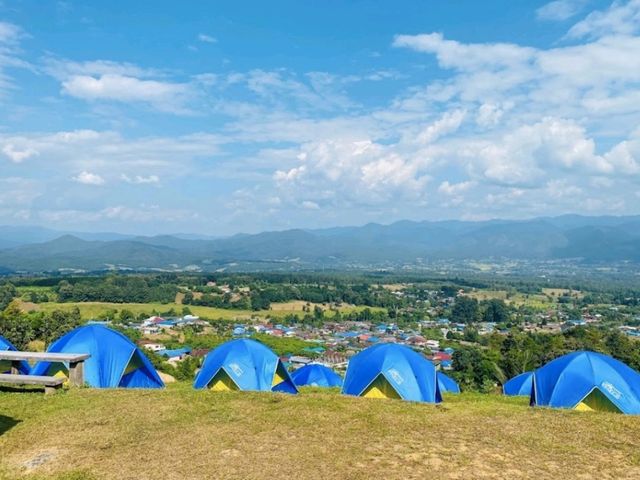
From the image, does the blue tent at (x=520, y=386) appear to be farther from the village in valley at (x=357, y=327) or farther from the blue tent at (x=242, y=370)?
the village in valley at (x=357, y=327)

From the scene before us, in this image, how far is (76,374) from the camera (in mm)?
11539

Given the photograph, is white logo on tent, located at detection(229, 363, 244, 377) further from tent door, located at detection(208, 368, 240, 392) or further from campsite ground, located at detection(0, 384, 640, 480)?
campsite ground, located at detection(0, 384, 640, 480)

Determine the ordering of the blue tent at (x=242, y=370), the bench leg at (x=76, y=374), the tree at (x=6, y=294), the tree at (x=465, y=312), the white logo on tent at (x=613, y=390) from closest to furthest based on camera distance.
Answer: the white logo on tent at (x=613, y=390), the bench leg at (x=76, y=374), the blue tent at (x=242, y=370), the tree at (x=6, y=294), the tree at (x=465, y=312)

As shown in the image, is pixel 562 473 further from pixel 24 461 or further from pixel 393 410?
pixel 24 461

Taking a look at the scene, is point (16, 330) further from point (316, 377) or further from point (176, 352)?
point (316, 377)

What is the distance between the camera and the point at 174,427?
8875 millimetres

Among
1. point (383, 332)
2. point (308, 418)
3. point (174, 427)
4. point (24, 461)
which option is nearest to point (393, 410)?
point (308, 418)

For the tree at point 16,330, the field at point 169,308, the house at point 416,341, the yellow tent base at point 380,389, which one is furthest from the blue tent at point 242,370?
the field at point 169,308

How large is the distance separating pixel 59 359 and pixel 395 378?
7.50m

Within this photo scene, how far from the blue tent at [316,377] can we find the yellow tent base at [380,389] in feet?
23.8

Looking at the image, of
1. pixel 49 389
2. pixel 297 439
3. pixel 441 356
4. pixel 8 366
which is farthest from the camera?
pixel 441 356

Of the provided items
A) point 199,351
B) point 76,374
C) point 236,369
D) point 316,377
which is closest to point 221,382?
point 236,369

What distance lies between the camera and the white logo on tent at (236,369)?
13.9 m

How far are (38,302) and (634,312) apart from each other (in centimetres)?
11601
